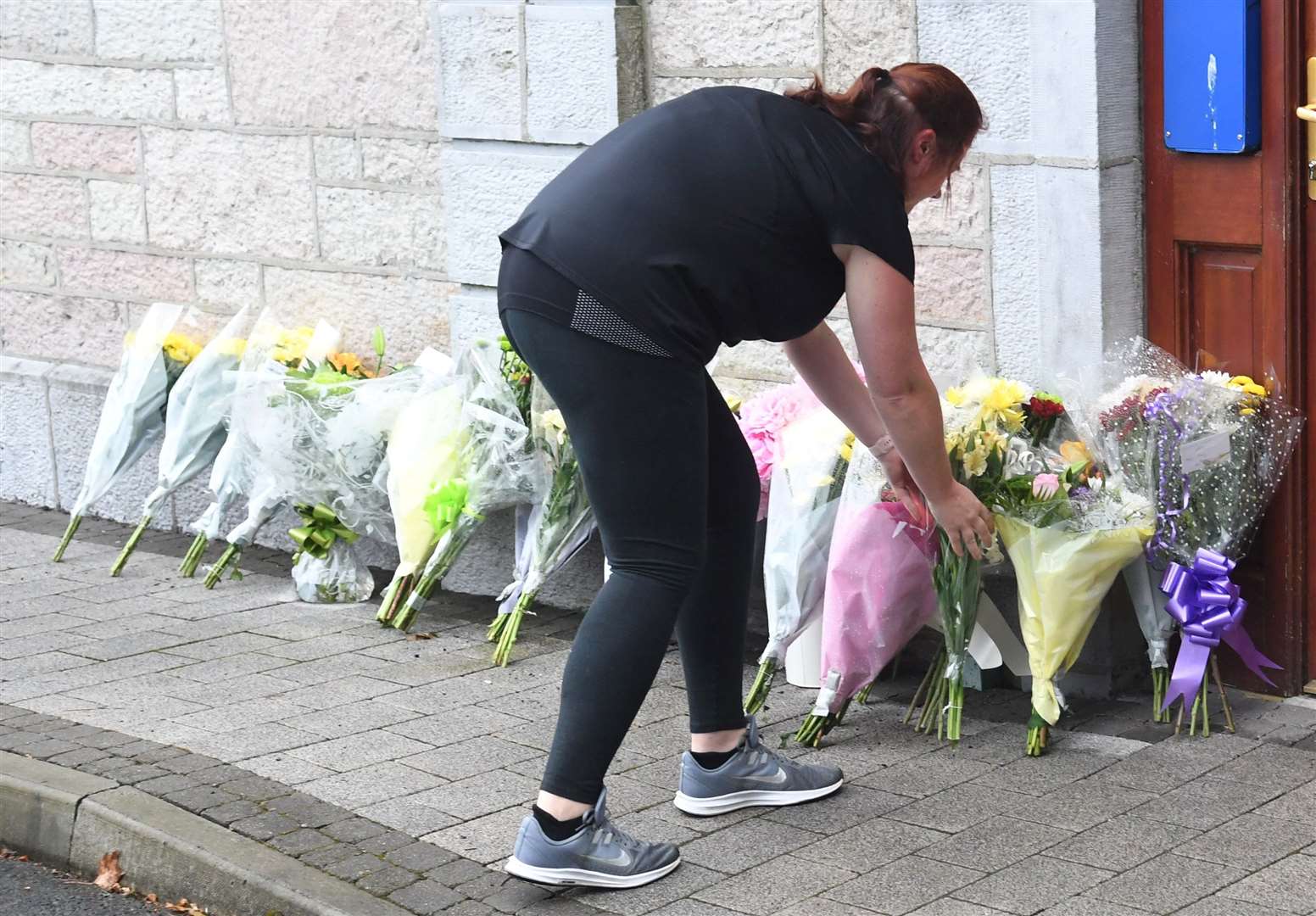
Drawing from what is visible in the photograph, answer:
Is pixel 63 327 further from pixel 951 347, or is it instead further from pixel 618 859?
pixel 618 859

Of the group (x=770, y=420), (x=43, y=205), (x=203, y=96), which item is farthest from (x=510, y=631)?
(x=43, y=205)

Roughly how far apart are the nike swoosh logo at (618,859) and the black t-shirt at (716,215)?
0.93 meters

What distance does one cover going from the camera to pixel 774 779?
12.6ft

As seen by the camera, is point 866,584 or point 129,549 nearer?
point 866,584

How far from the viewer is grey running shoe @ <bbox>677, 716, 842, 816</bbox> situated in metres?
3.80

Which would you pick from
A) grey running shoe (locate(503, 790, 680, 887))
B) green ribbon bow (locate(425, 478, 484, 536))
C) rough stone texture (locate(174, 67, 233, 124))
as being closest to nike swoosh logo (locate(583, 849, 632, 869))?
grey running shoe (locate(503, 790, 680, 887))

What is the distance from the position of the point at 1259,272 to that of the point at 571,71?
2.03 m

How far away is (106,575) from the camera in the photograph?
6.07 meters

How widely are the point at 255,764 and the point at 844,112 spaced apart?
196 cm

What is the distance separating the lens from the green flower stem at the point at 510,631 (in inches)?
196

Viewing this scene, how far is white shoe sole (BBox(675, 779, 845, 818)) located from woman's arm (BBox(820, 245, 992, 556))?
705 millimetres

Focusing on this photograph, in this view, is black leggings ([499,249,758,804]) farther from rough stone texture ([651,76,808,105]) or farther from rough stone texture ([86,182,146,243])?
rough stone texture ([86,182,146,243])

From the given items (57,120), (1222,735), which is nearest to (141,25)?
(57,120)

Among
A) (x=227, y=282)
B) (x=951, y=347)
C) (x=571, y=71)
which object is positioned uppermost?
(x=571, y=71)
